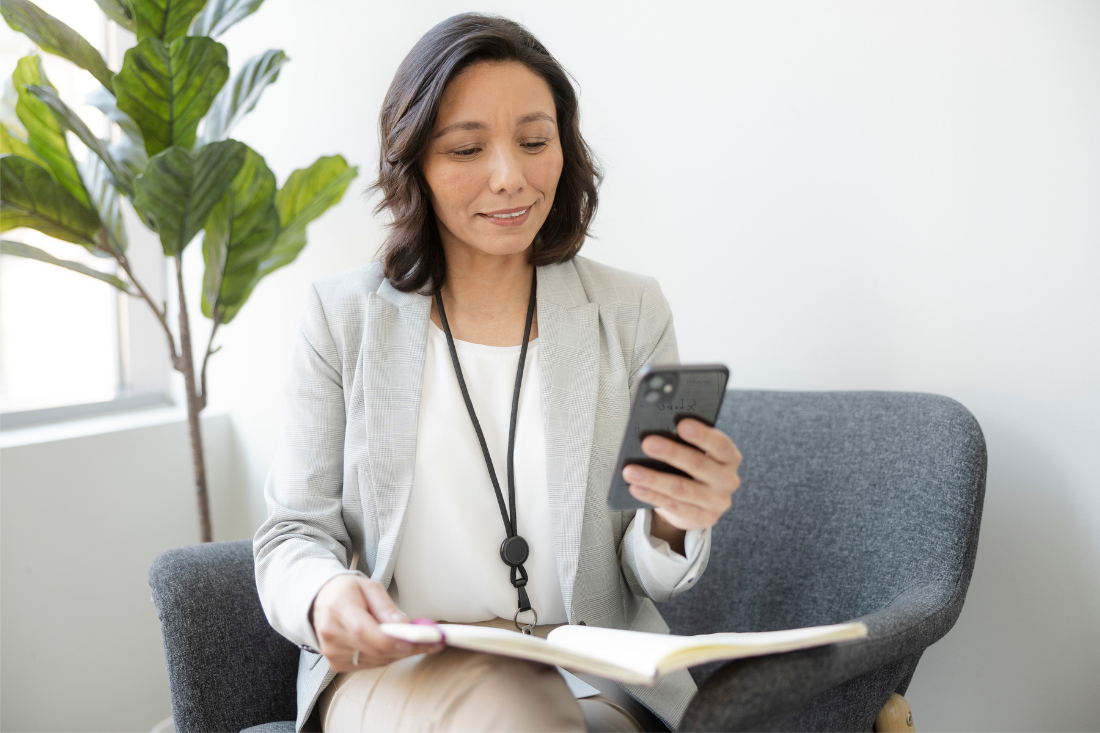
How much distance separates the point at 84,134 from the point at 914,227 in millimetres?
1534

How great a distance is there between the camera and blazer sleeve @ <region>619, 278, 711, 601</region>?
1.00 m

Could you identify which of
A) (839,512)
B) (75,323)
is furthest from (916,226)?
(75,323)

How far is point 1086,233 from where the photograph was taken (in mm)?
1247

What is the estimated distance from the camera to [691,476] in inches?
35.2

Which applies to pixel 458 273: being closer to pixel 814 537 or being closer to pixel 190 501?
pixel 814 537

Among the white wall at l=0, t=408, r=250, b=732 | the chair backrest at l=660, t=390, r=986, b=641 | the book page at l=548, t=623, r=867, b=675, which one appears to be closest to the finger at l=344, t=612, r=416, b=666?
the book page at l=548, t=623, r=867, b=675

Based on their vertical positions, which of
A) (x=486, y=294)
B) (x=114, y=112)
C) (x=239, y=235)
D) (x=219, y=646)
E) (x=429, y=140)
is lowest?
(x=219, y=646)

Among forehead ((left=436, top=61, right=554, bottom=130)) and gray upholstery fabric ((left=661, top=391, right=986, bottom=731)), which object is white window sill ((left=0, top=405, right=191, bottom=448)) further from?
gray upholstery fabric ((left=661, top=391, right=986, bottom=731))

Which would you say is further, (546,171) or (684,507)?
(546,171)

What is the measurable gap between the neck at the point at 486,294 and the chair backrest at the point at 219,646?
510 mm

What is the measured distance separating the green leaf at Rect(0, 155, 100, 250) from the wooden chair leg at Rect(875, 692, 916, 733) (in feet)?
5.47

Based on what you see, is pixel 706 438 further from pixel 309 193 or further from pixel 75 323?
pixel 75 323

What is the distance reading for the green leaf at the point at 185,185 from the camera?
55.1 inches

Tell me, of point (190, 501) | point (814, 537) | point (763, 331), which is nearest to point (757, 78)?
point (763, 331)
